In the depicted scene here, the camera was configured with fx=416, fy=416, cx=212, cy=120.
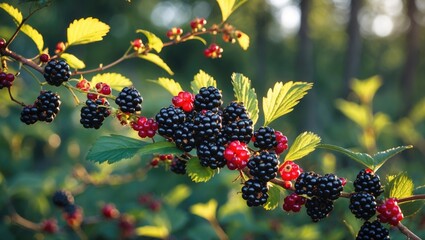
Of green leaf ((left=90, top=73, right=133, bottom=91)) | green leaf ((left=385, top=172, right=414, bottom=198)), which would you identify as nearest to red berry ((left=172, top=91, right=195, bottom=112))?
green leaf ((left=90, top=73, right=133, bottom=91))

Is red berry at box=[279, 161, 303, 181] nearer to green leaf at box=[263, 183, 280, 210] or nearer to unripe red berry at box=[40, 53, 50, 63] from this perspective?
green leaf at box=[263, 183, 280, 210]

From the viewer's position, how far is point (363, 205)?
4.82 feet

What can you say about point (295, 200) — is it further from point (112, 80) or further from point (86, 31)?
point (86, 31)

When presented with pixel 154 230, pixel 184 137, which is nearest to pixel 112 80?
pixel 184 137

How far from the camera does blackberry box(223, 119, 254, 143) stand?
1.45 meters

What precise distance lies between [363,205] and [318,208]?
0.16 meters

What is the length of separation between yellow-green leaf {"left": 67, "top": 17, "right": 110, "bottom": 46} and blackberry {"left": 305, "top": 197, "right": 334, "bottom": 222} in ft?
3.52

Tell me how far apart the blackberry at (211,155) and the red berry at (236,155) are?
2 centimetres

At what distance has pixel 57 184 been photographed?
4.11 m

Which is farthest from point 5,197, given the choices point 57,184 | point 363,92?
point 363,92

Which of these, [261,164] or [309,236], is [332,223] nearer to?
[309,236]

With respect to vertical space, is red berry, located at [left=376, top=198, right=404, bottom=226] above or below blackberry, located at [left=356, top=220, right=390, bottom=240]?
above

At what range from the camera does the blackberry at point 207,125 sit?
4.62 feet

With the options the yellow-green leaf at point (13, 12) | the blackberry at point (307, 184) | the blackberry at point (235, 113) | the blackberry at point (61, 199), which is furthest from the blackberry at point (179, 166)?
the blackberry at point (61, 199)
